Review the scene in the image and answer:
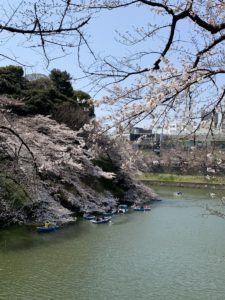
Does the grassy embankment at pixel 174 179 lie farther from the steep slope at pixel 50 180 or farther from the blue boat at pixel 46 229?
the blue boat at pixel 46 229

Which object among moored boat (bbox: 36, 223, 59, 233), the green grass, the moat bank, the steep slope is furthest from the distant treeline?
the green grass

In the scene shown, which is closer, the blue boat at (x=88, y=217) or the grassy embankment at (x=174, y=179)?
the blue boat at (x=88, y=217)

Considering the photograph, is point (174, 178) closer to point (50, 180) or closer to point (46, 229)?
point (50, 180)

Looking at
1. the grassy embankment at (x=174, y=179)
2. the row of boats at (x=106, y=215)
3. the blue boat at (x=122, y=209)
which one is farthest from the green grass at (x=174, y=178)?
the blue boat at (x=122, y=209)

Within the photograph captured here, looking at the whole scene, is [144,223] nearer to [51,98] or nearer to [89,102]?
[51,98]

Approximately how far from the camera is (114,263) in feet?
29.7

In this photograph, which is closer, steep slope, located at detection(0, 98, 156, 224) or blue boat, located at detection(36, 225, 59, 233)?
steep slope, located at detection(0, 98, 156, 224)

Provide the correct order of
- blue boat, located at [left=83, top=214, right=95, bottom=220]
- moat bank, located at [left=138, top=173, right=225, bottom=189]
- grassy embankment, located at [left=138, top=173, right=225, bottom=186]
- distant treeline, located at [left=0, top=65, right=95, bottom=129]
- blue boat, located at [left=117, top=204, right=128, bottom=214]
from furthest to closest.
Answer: grassy embankment, located at [left=138, top=173, right=225, bottom=186] < moat bank, located at [left=138, top=173, right=225, bottom=189] < blue boat, located at [left=117, top=204, right=128, bottom=214] < distant treeline, located at [left=0, top=65, right=95, bottom=129] < blue boat, located at [left=83, top=214, right=95, bottom=220]

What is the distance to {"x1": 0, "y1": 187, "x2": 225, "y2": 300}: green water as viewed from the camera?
7242 millimetres

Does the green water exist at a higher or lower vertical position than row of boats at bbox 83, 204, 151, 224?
lower

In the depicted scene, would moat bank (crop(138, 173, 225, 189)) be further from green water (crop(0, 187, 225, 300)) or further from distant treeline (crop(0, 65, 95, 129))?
green water (crop(0, 187, 225, 300))

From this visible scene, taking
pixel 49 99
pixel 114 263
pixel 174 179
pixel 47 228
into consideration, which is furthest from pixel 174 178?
pixel 114 263

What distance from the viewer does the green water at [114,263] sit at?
23.8 feet

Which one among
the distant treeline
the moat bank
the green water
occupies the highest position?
the distant treeline
